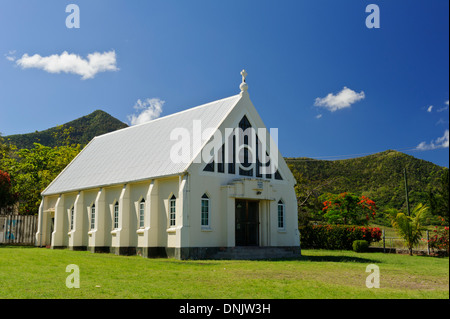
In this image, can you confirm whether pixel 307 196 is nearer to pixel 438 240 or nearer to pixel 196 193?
pixel 438 240

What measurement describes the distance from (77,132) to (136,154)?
76.5 metres

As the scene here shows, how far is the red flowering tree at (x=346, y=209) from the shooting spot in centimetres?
3981

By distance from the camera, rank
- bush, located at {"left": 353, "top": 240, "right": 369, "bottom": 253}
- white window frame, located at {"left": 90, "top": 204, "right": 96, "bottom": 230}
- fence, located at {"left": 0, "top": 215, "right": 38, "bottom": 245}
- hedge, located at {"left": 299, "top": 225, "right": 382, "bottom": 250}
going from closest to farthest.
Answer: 1. bush, located at {"left": 353, "top": 240, "right": 369, "bottom": 253}
2. white window frame, located at {"left": 90, "top": 204, "right": 96, "bottom": 230}
3. hedge, located at {"left": 299, "top": 225, "right": 382, "bottom": 250}
4. fence, located at {"left": 0, "top": 215, "right": 38, "bottom": 245}

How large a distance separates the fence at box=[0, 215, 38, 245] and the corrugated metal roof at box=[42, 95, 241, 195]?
527 cm

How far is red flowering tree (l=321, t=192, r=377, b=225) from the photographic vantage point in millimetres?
39812

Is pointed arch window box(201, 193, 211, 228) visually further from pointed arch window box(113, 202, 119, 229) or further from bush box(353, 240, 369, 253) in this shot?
bush box(353, 240, 369, 253)

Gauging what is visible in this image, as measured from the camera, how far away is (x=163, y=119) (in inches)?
1305

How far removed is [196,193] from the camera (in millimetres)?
24375

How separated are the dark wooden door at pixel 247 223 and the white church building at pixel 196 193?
6 cm

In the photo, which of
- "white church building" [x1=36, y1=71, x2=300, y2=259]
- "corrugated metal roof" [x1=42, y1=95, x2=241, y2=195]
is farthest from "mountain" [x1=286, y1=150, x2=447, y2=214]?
"corrugated metal roof" [x1=42, y1=95, x2=241, y2=195]

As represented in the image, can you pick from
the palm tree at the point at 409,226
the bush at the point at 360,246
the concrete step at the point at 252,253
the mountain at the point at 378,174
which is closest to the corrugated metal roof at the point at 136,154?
the concrete step at the point at 252,253

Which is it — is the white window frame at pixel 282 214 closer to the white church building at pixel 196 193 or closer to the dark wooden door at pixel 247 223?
the white church building at pixel 196 193
